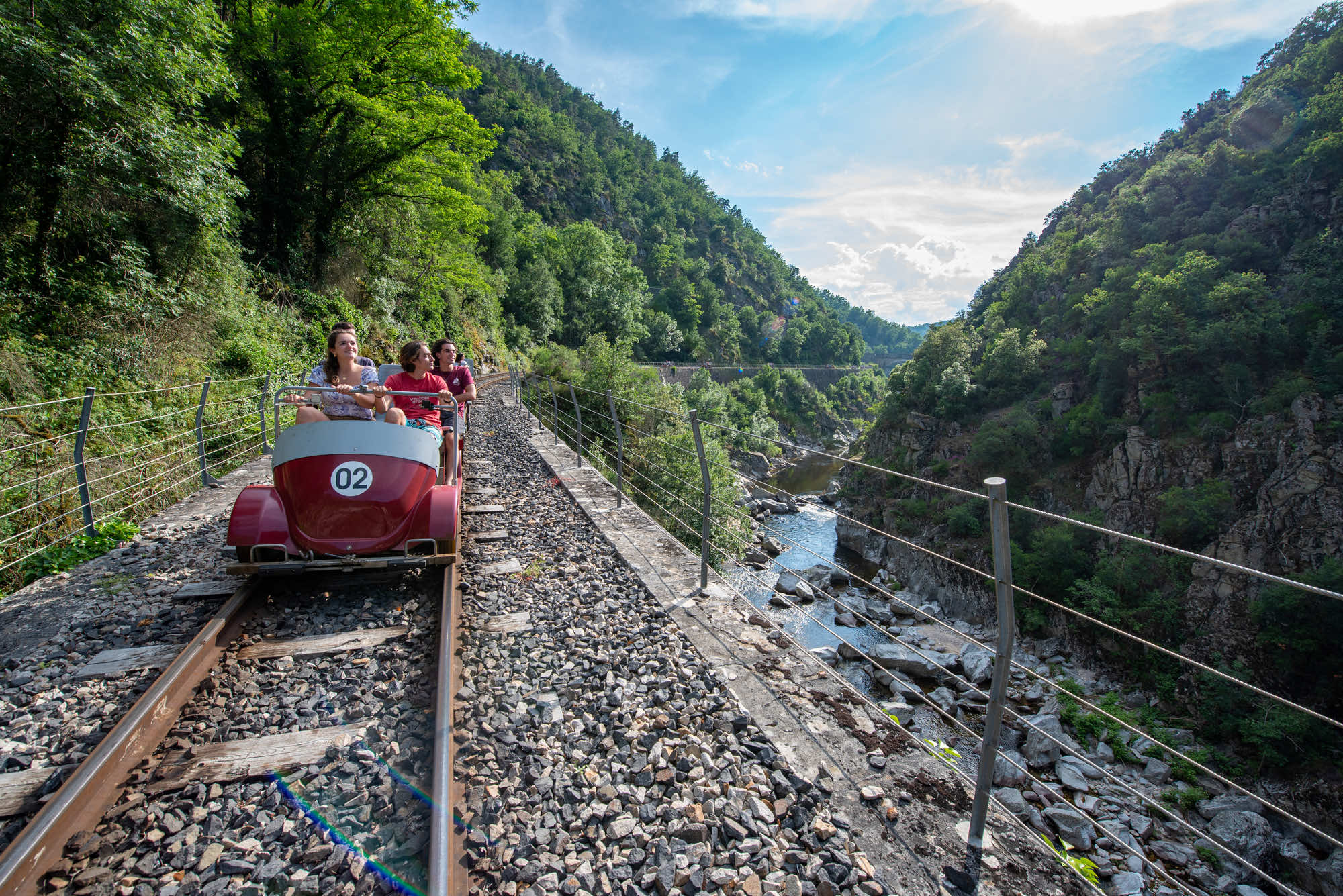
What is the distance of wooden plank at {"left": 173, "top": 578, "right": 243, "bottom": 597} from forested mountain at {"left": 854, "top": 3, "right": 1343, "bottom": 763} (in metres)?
→ 24.4

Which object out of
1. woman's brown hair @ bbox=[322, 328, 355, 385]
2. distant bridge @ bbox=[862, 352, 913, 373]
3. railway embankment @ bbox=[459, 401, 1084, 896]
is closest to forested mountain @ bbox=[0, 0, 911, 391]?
woman's brown hair @ bbox=[322, 328, 355, 385]

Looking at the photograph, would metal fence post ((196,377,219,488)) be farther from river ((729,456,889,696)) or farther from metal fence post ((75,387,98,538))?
river ((729,456,889,696))

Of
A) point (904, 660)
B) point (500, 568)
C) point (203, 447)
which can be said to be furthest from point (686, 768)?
point (904, 660)

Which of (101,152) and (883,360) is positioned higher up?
(883,360)

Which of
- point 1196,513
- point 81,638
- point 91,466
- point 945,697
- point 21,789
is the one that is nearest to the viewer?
point 21,789

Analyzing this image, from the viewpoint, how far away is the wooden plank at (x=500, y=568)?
4.53 m

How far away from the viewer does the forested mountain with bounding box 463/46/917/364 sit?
69.6 m

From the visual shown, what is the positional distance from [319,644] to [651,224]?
103m

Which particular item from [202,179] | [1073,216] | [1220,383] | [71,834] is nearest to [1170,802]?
[71,834]

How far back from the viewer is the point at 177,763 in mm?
2410

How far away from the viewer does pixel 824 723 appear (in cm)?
278

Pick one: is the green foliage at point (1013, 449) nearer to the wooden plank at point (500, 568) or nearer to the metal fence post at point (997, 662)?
the wooden plank at point (500, 568)

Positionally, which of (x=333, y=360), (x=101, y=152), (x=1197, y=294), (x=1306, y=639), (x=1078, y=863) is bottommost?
(x=1306, y=639)

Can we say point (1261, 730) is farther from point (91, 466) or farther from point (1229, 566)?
point (91, 466)
